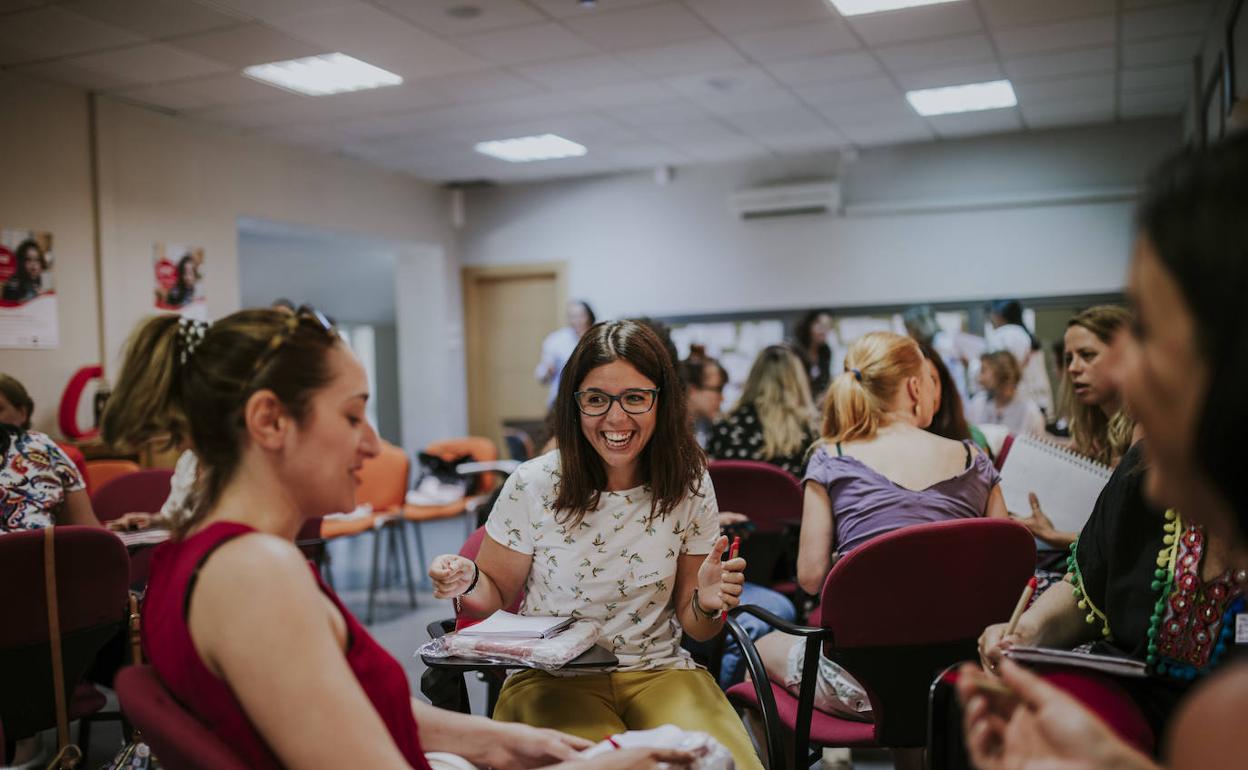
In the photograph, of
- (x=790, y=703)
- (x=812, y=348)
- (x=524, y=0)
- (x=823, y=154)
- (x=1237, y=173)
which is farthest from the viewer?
(x=823, y=154)

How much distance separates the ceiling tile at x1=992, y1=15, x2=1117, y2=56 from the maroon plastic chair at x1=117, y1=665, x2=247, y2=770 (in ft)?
17.2

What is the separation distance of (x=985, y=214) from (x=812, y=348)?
186 centimetres

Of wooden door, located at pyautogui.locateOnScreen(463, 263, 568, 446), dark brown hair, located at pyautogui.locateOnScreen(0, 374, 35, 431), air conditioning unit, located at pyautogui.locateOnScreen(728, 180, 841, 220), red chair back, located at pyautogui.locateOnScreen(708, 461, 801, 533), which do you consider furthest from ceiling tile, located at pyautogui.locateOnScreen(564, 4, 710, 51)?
wooden door, located at pyautogui.locateOnScreen(463, 263, 568, 446)

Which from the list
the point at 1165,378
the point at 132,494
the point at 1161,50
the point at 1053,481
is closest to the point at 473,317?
the point at 132,494

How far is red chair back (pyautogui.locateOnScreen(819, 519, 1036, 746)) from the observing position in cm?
203

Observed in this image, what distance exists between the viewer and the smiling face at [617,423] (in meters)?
2.19

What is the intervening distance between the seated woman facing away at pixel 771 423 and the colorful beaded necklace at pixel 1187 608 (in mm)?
2406

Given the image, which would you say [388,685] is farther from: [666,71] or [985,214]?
[985,214]

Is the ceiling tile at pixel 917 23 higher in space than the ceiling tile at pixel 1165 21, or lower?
lower

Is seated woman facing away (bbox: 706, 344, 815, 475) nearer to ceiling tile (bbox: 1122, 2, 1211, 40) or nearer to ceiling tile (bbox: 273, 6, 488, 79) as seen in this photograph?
ceiling tile (bbox: 273, 6, 488, 79)

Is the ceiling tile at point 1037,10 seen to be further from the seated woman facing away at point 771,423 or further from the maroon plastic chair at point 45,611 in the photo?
the maroon plastic chair at point 45,611

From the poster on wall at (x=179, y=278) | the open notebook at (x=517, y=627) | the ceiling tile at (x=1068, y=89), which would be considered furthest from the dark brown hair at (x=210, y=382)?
the ceiling tile at (x=1068, y=89)

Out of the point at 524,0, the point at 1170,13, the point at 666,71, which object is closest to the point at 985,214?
the point at 1170,13

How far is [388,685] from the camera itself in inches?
51.4
